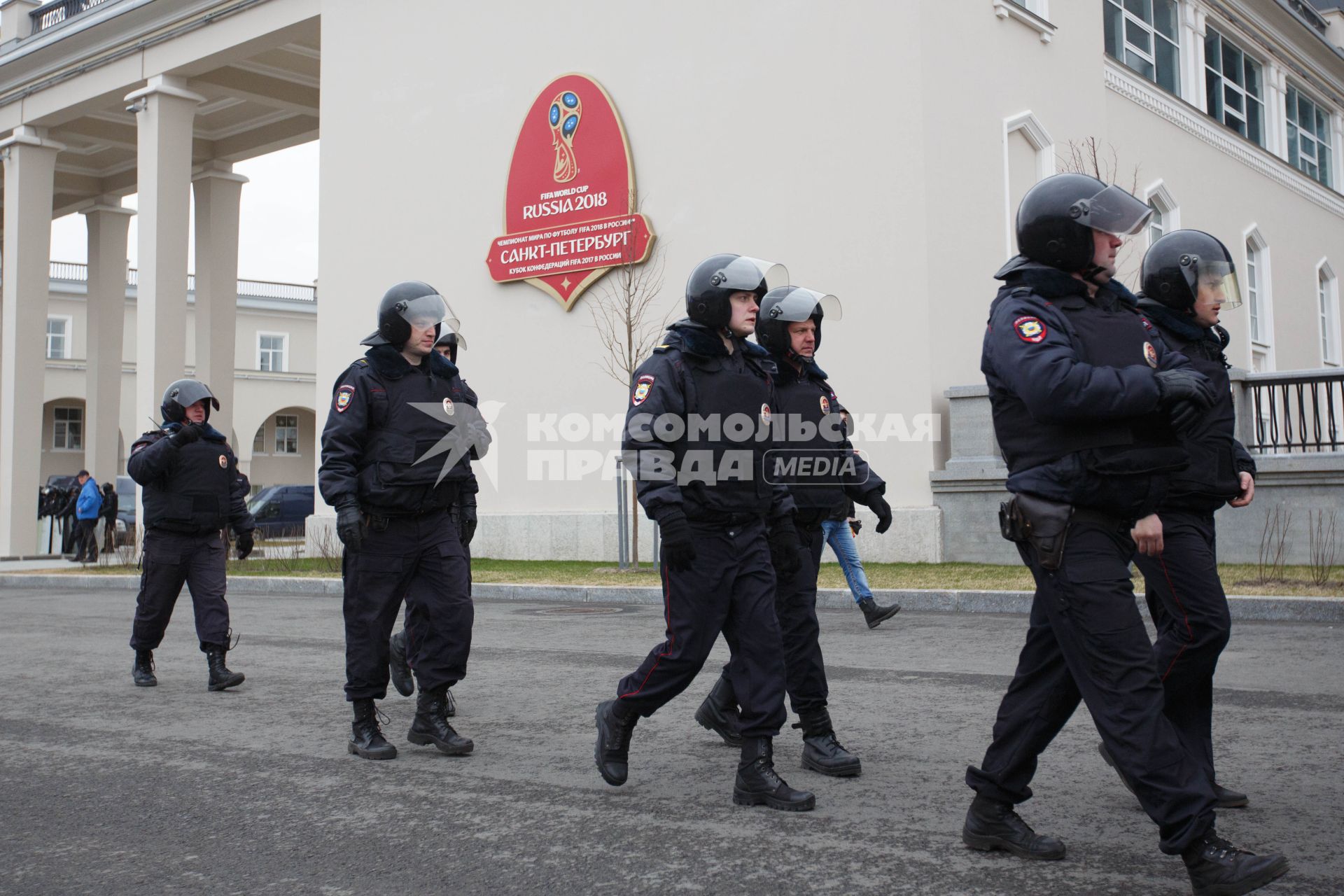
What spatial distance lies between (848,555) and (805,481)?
4227 millimetres

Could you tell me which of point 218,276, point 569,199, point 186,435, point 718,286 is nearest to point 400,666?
point 186,435

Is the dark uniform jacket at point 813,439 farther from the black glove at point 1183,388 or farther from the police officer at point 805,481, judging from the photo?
the black glove at point 1183,388

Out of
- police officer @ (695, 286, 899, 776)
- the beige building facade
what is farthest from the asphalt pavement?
the beige building facade

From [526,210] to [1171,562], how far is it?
54.0 feet

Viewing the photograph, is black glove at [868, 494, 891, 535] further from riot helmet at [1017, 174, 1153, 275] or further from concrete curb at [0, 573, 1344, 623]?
concrete curb at [0, 573, 1344, 623]

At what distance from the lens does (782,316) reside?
17.9 feet

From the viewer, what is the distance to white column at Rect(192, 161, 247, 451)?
29.1 m

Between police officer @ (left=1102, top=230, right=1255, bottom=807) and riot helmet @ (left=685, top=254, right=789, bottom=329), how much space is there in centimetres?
140

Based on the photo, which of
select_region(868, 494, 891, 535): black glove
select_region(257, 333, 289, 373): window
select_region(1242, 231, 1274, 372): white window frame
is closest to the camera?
select_region(868, 494, 891, 535): black glove

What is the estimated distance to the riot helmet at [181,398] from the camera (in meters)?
7.93

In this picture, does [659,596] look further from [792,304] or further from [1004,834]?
[1004,834]

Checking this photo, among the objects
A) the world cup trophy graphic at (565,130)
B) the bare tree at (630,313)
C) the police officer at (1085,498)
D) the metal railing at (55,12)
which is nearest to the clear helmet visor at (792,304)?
the police officer at (1085,498)

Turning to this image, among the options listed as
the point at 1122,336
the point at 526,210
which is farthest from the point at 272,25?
the point at 1122,336

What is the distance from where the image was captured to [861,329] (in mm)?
16219
